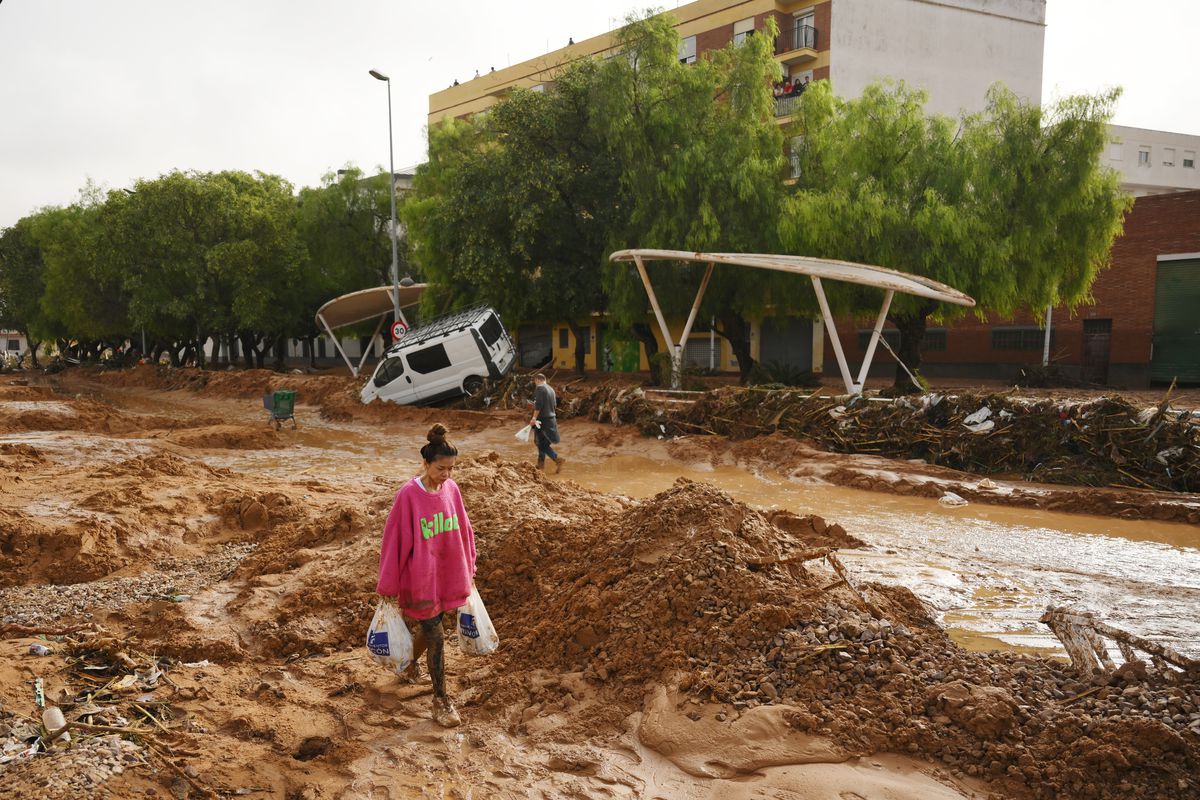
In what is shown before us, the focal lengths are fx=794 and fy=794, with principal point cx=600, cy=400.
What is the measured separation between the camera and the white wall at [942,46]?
32125 mm

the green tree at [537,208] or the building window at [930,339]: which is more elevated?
the green tree at [537,208]

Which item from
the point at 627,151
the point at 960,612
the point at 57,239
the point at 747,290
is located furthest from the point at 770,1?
the point at 57,239

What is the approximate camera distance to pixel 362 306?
104ft

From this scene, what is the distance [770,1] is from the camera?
107 feet

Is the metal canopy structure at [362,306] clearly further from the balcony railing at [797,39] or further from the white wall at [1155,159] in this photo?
the white wall at [1155,159]

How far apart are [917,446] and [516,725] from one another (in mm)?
11023

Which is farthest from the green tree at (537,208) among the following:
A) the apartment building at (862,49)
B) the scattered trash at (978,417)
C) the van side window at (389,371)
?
the scattered trash at (978,417)

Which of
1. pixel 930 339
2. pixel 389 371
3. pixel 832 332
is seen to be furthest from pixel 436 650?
pixel 930 339

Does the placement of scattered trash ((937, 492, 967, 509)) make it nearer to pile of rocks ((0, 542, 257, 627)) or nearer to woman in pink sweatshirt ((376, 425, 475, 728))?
woman in pink sweatshirt ((376, 425, 475, 728))

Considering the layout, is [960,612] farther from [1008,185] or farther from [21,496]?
[1008,185]

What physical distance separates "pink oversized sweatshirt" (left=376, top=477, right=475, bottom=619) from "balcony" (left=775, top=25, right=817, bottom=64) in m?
31.4

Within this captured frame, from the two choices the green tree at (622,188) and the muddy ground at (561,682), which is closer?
the muddy ground at (561,682)

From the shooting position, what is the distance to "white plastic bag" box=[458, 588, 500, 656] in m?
4.78

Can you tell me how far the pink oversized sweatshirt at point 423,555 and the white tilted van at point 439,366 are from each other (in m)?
17.8
